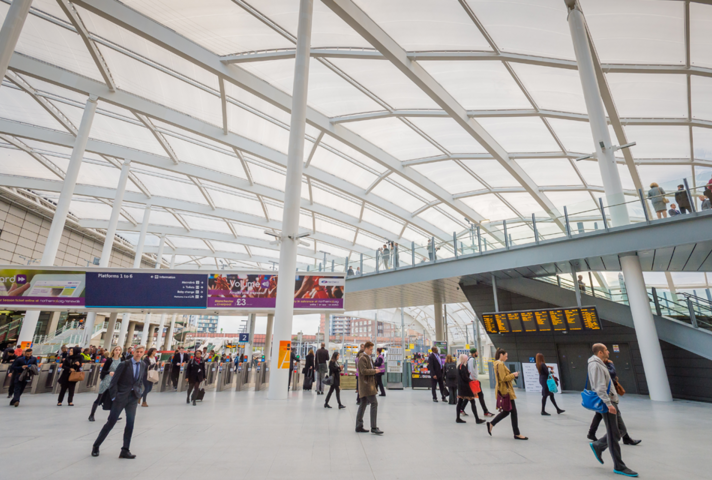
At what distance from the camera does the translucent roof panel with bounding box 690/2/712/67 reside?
41.9ft

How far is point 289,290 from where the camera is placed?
12.4 meters

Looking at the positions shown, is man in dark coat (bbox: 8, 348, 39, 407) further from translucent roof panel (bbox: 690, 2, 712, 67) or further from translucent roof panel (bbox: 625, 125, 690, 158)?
translucent roof panel (bbox: 625, 125, 690, 158)

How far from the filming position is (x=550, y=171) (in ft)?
80.8

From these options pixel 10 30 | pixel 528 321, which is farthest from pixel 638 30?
pixel 10 30

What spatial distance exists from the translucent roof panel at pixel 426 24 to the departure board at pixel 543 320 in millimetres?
11341

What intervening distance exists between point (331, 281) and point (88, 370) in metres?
10.2

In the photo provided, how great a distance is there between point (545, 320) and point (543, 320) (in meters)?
0.07

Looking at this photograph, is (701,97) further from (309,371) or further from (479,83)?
(309,371)

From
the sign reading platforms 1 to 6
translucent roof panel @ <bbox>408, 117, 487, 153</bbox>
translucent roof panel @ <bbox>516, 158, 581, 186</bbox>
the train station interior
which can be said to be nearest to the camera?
the train station interior

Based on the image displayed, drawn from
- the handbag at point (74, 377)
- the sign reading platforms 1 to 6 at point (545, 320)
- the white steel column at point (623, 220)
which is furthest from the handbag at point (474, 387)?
the handbag at point (74, 377)

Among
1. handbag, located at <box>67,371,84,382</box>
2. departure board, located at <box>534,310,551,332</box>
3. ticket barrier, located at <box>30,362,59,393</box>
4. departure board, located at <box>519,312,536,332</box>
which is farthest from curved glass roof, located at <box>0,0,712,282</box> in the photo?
handbag, located at <box>67,371,84,382</box>

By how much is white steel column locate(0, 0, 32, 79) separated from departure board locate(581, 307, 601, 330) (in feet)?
63.2

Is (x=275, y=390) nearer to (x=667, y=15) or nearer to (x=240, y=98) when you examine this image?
(x=240, y=98)

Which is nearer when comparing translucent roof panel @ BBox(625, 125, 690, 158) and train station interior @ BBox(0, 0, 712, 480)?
train station interior @ BBox(0, 0, 712, 480)
